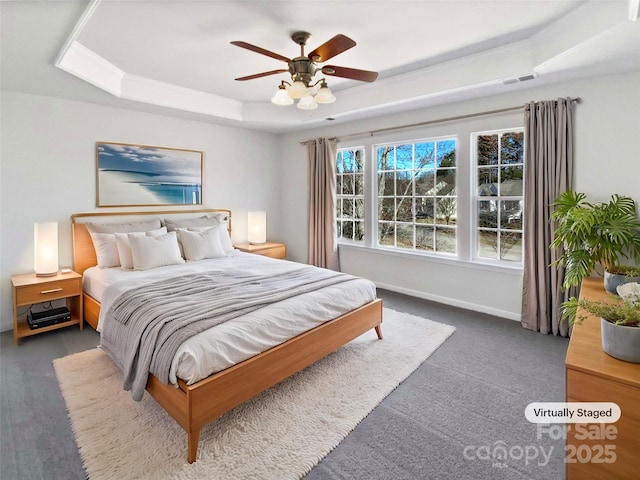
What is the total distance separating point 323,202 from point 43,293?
3522 millimetres

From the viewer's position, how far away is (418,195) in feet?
14.7

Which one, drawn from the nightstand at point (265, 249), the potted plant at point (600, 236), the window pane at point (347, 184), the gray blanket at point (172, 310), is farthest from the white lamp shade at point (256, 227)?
the potted plant at point (600, 236)

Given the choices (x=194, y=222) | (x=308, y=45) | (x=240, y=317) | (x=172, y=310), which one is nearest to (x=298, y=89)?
(x=308, y=45)

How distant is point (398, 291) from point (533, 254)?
1.80 metres

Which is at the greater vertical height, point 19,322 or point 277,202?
point 277,202

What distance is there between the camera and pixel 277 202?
235 inches

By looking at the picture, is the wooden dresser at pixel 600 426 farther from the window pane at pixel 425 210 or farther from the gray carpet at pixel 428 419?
the window pane at pixel 425 210

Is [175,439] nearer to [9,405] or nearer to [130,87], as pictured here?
[9,405]

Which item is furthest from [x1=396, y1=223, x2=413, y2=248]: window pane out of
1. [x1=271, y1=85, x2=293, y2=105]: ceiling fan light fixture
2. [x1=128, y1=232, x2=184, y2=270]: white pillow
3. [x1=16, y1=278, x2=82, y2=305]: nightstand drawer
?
[x1=16, y1=278, x2=82, y2=305]: nightstand drawer

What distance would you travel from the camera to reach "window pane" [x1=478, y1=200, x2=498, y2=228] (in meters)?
3.84

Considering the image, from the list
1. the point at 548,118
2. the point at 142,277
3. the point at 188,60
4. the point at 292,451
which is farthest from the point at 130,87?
the point at 548,118

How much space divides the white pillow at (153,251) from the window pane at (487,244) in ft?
11.4

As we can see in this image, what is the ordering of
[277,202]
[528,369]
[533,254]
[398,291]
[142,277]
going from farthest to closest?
[277,202]
[398,291]
[533,254]
[142,277]
[528,369]

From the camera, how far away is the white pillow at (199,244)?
398 cm
